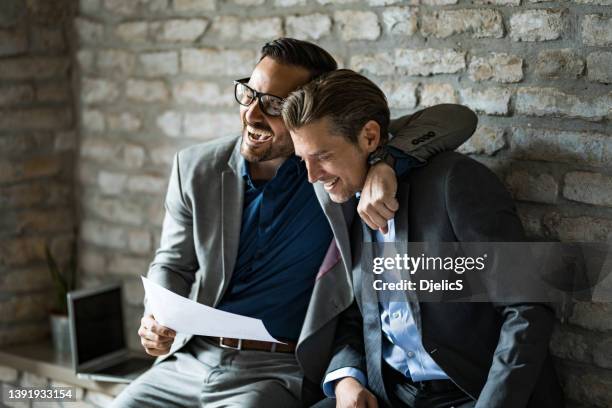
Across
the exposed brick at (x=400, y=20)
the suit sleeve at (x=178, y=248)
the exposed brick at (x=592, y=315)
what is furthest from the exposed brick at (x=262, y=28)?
the exposed brick at (x=592, y=315)

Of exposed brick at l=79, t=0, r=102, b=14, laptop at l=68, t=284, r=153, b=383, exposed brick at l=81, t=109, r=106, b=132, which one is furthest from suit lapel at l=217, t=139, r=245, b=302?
exposed brick at l=79, t=0, r=102, b=14

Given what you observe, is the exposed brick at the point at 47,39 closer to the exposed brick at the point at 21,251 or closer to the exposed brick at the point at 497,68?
the exposed brick at the point at 21,251

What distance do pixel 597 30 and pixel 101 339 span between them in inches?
91.5

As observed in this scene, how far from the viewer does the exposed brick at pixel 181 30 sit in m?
3.48

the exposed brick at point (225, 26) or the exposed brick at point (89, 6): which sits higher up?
the exposed brick at point (89, 6)

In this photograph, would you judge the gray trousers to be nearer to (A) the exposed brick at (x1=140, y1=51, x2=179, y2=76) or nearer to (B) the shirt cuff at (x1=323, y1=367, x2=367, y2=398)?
(B) the shirt cuff at (x1=323, y1=367, x2=367, y2=398)

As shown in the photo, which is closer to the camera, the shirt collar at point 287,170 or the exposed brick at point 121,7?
the shirt collar at point 287,170

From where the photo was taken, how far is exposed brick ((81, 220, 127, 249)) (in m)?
3.90

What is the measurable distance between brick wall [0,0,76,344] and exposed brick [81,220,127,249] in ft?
0.32

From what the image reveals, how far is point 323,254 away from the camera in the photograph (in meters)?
2.77

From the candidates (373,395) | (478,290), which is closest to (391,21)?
(478,290)

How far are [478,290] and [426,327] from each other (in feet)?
0.60

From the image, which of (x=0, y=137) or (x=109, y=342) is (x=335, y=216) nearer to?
(x=109, y=342)

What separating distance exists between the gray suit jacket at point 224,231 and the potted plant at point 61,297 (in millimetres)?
973
